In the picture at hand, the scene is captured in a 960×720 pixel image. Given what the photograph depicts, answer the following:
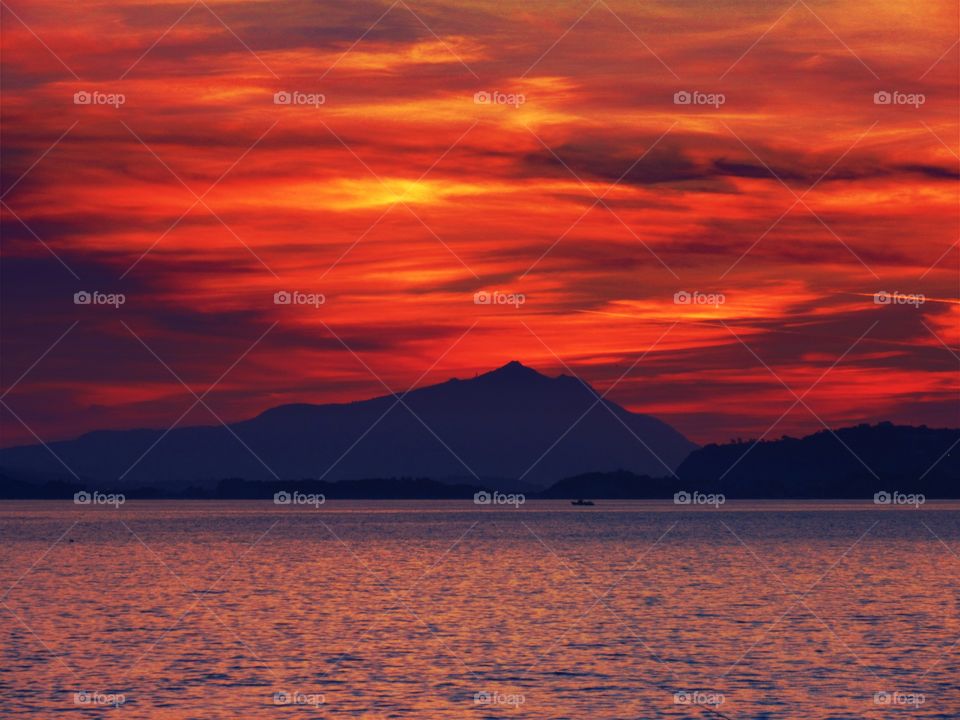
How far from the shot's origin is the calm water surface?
4909 cm

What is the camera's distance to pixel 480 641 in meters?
65.6

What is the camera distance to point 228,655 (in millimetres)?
60562

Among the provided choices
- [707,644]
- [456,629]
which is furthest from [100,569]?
[707,644]

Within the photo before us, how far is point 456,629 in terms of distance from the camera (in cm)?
7081

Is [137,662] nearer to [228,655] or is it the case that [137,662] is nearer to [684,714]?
[228,655]

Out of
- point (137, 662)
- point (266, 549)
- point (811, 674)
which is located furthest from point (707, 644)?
point (266, 549)

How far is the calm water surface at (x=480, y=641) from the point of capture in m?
49.1

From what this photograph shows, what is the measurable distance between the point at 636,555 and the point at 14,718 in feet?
374

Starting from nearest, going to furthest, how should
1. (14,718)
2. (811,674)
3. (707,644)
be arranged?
(14,718), (811,674), (707,644)

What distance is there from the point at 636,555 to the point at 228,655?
97.8m

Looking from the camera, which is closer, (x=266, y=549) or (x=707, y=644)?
(x=707, y=644)

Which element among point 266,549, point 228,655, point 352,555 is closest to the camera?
point 228,655

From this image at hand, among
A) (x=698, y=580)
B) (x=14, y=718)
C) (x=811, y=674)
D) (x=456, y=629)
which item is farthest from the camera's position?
(x=698, y=580)

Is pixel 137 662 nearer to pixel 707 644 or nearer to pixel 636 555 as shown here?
pixel 707 644
